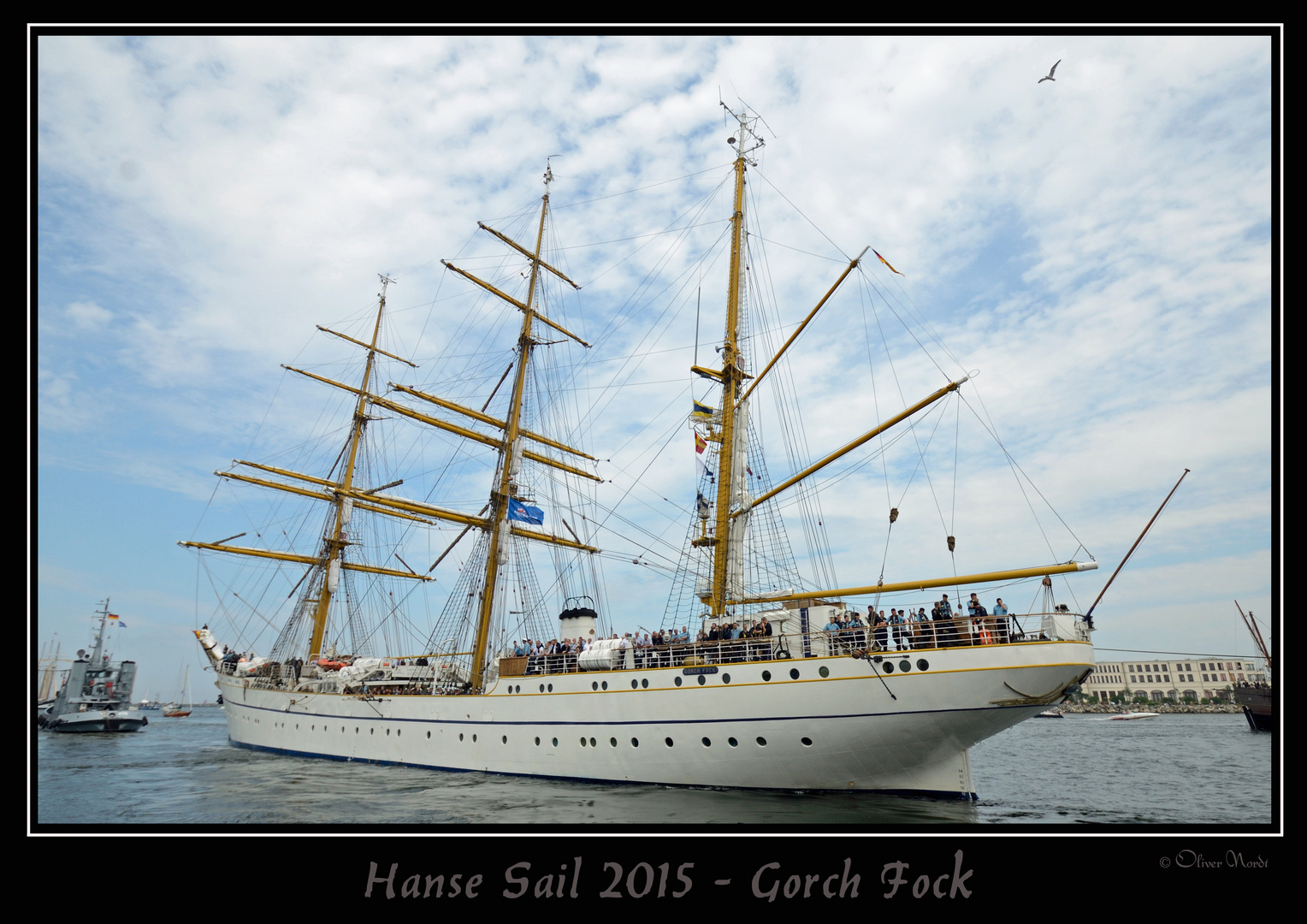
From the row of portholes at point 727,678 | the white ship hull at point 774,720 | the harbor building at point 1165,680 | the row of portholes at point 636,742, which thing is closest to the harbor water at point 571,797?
the white ship hull at point 774,720

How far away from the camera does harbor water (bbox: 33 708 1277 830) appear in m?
15.1

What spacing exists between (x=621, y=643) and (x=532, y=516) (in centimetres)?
956

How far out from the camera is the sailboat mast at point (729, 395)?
2211cm

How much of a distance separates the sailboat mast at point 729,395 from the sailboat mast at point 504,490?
10137mm

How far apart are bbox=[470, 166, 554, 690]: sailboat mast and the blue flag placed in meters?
0.28

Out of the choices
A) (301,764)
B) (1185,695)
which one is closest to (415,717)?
(301,764)

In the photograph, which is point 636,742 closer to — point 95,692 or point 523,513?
point 523,513

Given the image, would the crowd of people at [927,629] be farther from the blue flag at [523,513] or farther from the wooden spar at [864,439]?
the blue flag at [523,513]

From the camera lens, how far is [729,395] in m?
24.3

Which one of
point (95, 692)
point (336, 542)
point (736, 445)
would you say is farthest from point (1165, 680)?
point (95, 692)

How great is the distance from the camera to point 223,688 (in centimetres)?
3791

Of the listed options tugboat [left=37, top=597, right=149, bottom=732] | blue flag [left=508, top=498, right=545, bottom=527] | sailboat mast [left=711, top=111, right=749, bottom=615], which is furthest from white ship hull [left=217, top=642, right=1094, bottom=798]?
tugboat [left=37, top=597, right=149, bottom=732]

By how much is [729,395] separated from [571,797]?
47.2ft
